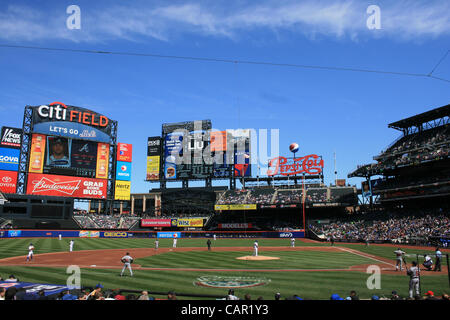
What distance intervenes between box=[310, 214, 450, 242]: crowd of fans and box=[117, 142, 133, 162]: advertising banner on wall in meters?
47.0

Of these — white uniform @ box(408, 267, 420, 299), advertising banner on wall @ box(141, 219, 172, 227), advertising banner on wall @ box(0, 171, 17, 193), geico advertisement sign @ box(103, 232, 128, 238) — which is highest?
advertising banner on wall @ box(0, 171, 17, 193)

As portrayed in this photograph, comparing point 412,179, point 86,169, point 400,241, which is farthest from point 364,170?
point 86,169

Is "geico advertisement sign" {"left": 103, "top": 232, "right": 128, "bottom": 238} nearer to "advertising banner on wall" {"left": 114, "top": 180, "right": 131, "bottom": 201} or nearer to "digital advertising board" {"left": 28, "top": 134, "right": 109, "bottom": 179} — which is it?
"advertising banner on wall" {"left": 114, "top": 180, "right": 131, "bottom": 201}

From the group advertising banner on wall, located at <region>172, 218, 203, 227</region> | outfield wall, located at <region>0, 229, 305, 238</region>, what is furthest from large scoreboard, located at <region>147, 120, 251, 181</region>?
outfield wall, located at <region>0, 229, 305, 238</region>

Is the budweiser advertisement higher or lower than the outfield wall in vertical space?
higher

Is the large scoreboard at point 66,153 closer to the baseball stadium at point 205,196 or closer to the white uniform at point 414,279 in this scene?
the baseball stadium at point 205,196

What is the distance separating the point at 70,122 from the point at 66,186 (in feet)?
45.4

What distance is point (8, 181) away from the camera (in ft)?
220

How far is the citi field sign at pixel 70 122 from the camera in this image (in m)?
69.0

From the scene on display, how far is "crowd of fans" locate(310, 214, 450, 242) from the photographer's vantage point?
1645 inches

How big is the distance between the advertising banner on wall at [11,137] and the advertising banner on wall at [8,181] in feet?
19.7

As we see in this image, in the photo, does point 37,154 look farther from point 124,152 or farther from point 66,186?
point 124,152

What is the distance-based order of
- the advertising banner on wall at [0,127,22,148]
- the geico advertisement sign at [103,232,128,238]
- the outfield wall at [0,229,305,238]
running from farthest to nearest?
the advertising banner on wall at [0,127,22,148] < the geico advertisement sign at [103,232,128,238] < the outfield wall at [0,229,305,238]

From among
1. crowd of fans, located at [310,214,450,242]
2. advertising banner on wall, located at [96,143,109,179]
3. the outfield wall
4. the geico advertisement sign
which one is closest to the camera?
crowd of fans, located at [310,214,450,242]
